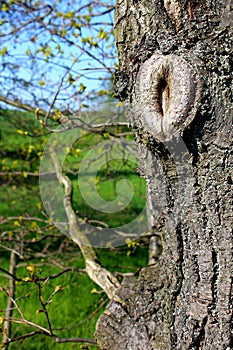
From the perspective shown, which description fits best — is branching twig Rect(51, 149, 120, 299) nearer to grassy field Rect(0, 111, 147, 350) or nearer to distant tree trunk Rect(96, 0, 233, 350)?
grassy field Rect(0, 111, 147, 350)

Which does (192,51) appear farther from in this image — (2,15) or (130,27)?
(2,15)

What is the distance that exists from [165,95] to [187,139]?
0.13 meters

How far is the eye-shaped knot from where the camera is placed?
4.09ft

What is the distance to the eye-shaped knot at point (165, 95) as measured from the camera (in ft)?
4.09

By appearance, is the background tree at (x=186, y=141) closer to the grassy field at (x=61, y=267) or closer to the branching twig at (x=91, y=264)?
the branching twig at (x=91, y=264)

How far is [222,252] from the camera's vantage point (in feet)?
4.37

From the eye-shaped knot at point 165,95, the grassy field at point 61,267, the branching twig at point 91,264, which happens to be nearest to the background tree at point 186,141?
the eye-shaped knot at point 165,95

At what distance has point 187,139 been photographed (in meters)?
1.29

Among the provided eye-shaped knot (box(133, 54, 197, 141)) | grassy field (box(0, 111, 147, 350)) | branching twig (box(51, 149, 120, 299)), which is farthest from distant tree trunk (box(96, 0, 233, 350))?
grassy field (box(0, 111, 147, 350))

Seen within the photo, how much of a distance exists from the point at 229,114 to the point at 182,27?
271 millimetres

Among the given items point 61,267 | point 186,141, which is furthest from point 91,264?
point 186,141

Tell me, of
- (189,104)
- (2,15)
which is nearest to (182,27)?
(189,104)

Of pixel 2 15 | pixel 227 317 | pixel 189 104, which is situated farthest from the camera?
pixel 2 15

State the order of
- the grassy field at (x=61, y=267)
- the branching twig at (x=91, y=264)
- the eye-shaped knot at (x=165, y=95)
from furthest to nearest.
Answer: the grassy field at (x=61, y=267), the branching twig at (x=91, y=264), the eye-shaped knot at (x=165, y=95)
